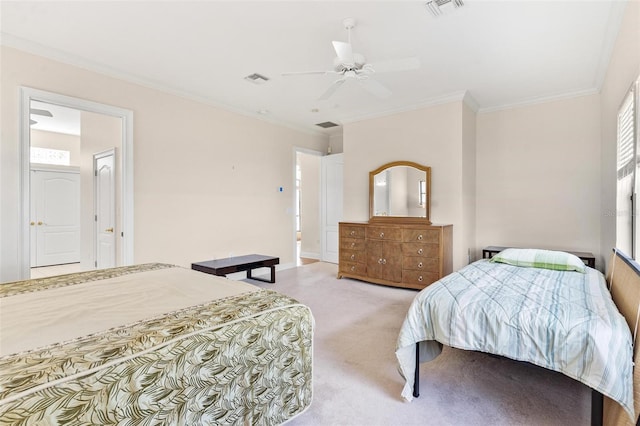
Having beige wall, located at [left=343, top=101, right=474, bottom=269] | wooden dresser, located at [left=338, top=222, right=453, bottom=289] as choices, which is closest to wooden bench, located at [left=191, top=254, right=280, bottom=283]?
wooden dresser, located at [left=338, top=222, right=453, bottom=289]

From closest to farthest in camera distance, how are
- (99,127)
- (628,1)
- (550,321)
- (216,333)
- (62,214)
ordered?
1. (216,333)
2. (550,321)
3. (628,1)
4. (99,127)
5. (62,214)

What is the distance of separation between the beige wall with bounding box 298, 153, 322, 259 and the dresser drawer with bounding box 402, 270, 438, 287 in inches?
119

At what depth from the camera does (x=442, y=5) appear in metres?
2.45

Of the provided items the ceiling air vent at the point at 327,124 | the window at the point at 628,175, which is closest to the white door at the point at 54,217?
the ceiling air vent at the point at 327,124

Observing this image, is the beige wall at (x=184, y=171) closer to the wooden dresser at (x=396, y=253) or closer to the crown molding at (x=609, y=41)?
the wooden dresser at (x=396, y=253)

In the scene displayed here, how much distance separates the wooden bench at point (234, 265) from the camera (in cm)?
404

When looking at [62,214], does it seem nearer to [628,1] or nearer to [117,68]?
[117,68]

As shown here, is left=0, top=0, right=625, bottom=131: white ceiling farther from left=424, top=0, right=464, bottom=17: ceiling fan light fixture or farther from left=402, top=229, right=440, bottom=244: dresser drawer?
left=402, top=229, right=440, bottom=244: dresser drawer

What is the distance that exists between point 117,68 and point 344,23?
2.66 m

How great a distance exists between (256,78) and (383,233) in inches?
106

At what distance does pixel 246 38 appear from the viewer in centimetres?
294

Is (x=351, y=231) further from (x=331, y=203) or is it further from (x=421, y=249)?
(x=331, y=203)

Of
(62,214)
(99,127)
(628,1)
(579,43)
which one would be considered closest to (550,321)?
(628,1)

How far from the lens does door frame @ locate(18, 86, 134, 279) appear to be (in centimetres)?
303
